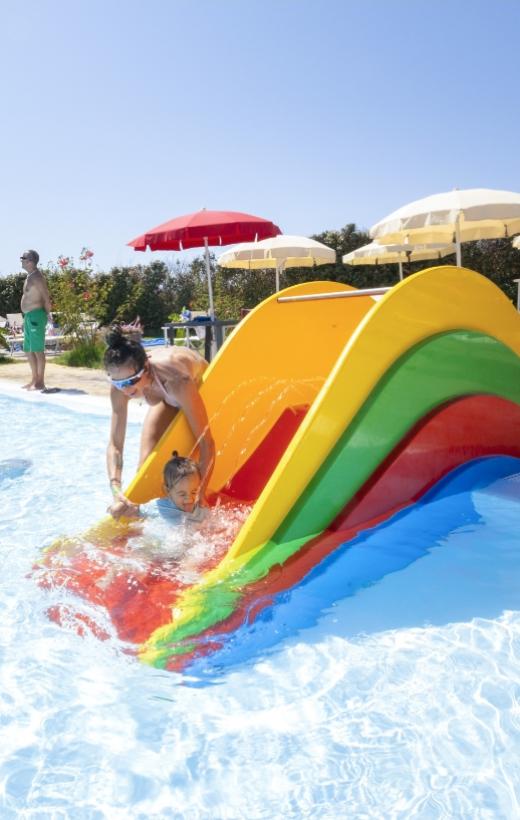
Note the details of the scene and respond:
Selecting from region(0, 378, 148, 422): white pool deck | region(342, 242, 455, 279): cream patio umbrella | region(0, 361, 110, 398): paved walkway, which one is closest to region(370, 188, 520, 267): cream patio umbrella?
region(0, 378, 148, 422): white pool deck

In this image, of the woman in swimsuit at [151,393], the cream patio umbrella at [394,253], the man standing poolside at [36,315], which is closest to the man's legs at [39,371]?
the man standing poolside at [36,315]

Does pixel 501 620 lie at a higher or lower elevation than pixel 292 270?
lower

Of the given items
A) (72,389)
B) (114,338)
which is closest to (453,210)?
(72,389)

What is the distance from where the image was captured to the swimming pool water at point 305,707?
6.15ft

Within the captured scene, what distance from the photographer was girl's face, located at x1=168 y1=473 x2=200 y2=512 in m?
3.22

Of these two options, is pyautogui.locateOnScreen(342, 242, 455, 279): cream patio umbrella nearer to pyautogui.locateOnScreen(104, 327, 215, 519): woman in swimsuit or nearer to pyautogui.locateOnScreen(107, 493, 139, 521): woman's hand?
pyautogui.locateOnScreen(104, 327, 215, 519): woman in swimsuit

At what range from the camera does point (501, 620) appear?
270 centimetres

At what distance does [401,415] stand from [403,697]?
1.54 metres

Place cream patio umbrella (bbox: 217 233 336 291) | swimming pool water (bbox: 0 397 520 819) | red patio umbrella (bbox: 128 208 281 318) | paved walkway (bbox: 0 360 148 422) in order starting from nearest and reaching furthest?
swimming pool water (bbox: 0 397 520 819), paved walkway (bbox: 0 360 148 422), red patio umbrella (bbox: 128 208 281 318), cream patio umbrella (bbox: 217 233 336 291)

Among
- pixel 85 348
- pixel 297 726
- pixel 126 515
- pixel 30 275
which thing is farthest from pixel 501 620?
pixel 85 348

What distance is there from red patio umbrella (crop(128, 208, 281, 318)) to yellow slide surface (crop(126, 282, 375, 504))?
441cm

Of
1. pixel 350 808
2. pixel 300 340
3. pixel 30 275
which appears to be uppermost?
pixel 30 275

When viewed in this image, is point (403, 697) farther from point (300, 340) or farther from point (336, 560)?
point (300, 340)

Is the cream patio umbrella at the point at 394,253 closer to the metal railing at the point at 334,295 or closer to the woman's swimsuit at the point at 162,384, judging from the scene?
the metal railing at the point at 334,295
